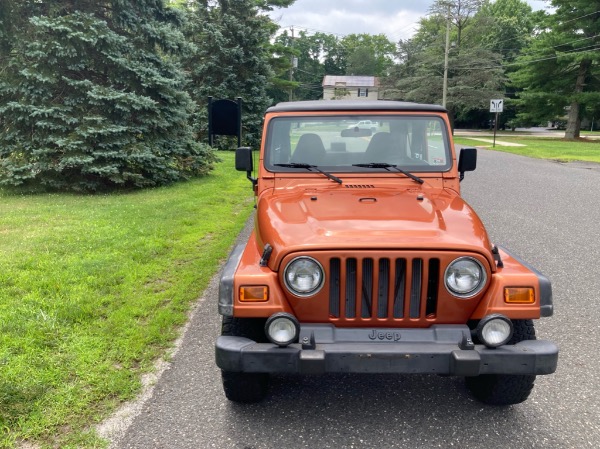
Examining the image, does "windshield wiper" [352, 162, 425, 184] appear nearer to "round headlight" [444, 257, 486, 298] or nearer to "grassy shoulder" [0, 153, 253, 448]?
"round headlight" [444, 257, 486, 298]

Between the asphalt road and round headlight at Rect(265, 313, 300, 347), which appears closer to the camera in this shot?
round headlight at Rect(265, 313, 300, 347)

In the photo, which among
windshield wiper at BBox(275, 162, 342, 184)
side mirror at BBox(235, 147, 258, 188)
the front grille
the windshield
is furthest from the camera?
side mirror at BBox(235, 147, 258, 188)

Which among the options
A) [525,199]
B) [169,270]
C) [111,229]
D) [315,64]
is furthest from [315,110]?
[315,64]

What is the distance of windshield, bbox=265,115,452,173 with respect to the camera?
393 centimetres

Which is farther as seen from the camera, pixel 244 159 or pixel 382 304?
pixel 244 159

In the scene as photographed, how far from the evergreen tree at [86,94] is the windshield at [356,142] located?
680 centimetres

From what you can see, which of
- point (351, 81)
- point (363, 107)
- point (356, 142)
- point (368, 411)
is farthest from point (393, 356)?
point (351, 81)

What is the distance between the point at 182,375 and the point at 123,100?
7923 millimetres

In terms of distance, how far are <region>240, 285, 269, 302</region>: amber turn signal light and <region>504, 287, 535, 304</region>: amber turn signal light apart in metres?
1.26

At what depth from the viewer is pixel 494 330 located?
2.54 metres

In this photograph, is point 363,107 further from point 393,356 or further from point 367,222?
point 393,356

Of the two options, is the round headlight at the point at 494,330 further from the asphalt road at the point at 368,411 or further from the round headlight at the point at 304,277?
the round headlight at the point at 304,277

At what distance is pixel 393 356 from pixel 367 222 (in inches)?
30.1

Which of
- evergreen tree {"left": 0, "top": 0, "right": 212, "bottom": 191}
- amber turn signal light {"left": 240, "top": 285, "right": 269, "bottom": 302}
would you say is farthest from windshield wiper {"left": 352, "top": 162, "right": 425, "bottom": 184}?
evergreen tree {"left": 0, "top": 0, "right": 212, "bottom": 191}
